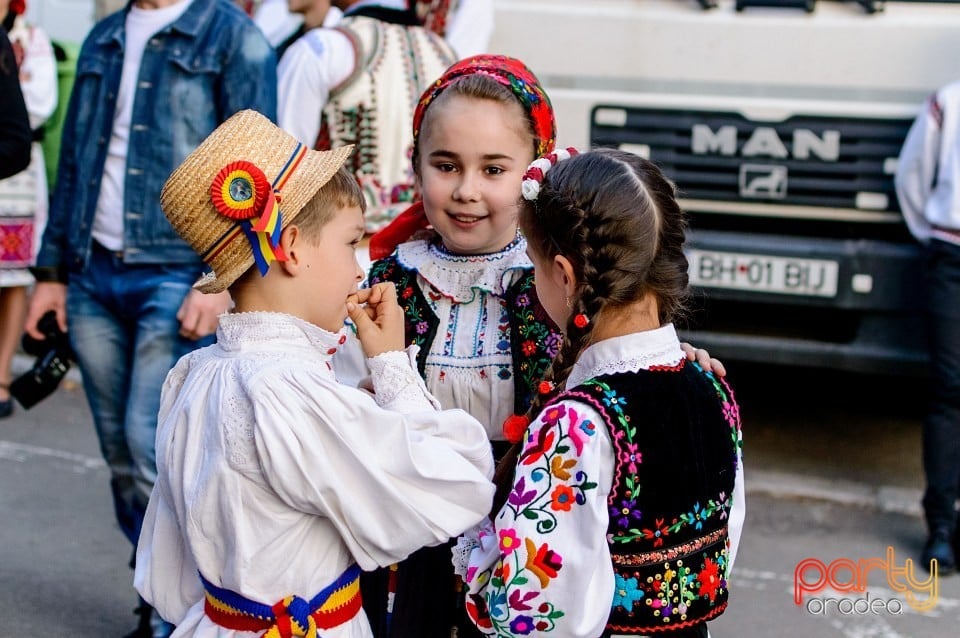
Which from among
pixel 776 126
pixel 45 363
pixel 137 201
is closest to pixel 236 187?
pixel 137 201

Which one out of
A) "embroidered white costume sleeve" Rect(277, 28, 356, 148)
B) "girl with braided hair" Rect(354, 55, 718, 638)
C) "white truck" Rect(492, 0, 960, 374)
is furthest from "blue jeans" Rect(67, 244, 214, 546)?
"white truck" Rect(492, 0, 960, 374)

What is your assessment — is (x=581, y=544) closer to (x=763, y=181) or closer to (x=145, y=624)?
(x=145, y=624)

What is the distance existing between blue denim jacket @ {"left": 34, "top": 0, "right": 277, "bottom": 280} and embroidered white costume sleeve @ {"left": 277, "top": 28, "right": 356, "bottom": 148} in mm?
298

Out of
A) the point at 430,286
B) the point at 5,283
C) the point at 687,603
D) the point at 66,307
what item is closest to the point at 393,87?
the point at 66,307

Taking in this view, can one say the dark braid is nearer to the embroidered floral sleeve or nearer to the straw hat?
the embroidered floral sleeve

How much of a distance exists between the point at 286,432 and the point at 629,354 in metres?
0.60

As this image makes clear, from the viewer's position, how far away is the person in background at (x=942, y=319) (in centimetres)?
469

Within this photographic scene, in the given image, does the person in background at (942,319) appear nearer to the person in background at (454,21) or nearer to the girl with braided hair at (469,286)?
the person in background at (454,21)

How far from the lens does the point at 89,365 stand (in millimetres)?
3643

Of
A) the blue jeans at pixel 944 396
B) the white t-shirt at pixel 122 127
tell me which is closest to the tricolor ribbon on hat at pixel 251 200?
the white t-shirt at pixel 122 127

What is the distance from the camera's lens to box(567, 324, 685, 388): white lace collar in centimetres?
213

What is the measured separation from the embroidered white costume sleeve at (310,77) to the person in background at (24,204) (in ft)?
8.03

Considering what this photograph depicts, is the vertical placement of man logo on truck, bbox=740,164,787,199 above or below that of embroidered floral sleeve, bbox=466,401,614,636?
below

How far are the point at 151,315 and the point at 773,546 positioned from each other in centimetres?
268
